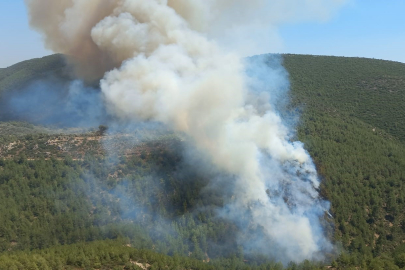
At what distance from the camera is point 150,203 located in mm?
29672

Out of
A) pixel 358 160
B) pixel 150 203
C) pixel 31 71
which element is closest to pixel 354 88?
pixel 358 160

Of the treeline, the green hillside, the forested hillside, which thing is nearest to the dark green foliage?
the treeline

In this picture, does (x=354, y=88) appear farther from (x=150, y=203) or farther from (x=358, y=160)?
(x=150, y=203)

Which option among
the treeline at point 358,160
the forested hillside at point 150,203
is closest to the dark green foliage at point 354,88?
the treeline at point 358,160

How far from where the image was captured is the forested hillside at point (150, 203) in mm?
23875

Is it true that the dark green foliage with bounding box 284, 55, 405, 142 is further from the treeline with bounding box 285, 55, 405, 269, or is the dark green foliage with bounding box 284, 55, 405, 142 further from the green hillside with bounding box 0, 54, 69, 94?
the green hillside with bounding box 0, 54, 69, 94

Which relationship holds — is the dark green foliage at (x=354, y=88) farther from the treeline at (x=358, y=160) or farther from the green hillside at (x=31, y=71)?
the green hillside at (x=31, y=71)

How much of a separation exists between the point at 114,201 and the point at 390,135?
3768cm

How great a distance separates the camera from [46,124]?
58719mm

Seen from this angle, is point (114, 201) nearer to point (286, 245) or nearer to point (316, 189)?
point (286, 245)

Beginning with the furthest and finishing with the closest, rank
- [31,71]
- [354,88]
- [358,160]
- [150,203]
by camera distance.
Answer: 1. [31,71]
2. [354,88]
3. [358,160]
4. [150,203]

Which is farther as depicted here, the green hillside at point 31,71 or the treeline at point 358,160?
the green hillside at point 31,71

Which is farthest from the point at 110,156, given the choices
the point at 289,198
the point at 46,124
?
the point at 46,124

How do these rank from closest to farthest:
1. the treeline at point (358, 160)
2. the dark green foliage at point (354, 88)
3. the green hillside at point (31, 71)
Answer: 1. the treeline at point (358, 160)
2. the dark green foliage at point (354, 88)
3. the green hillside at point (31, 71)
